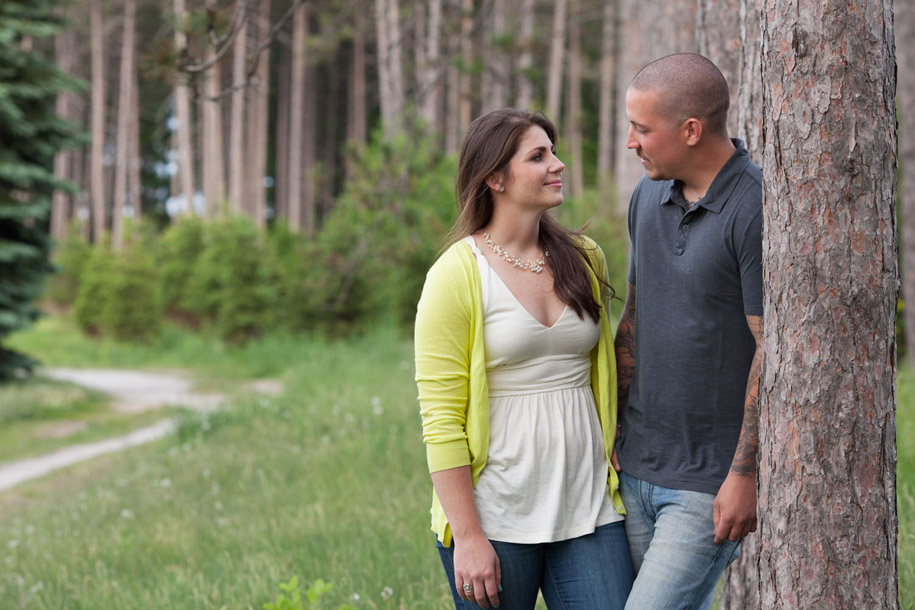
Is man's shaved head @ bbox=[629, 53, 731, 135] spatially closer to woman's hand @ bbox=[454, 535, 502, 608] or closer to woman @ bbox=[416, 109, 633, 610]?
woman @ bbox=[416, 109, 633, 610]

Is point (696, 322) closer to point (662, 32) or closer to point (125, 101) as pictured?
point (662, 32)

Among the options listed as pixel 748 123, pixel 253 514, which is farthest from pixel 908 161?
pixel 253 514

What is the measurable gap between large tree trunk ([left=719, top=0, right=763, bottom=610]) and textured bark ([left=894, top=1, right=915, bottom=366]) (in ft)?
21.9

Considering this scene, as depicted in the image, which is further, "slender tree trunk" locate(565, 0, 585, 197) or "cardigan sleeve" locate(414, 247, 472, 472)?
"slender tree trunk" locate(565, 0, 585, 197)

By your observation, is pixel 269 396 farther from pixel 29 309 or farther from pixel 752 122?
pixel 752 122

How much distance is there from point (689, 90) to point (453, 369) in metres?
0.92

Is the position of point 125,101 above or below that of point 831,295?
above

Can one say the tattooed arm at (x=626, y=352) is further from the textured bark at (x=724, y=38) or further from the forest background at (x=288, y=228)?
the textured bark at (x=724, y=38)

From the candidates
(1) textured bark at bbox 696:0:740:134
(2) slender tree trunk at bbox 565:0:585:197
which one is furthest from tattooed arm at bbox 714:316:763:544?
(2) slender tree trunk at bbox 565:0:585:197

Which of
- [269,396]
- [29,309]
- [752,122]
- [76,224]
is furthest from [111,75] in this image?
[752,122]

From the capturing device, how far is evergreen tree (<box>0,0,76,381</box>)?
13.2 m

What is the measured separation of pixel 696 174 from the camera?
93.0 inches

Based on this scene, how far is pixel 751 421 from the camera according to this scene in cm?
228

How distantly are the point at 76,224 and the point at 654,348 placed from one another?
96.2 feet
